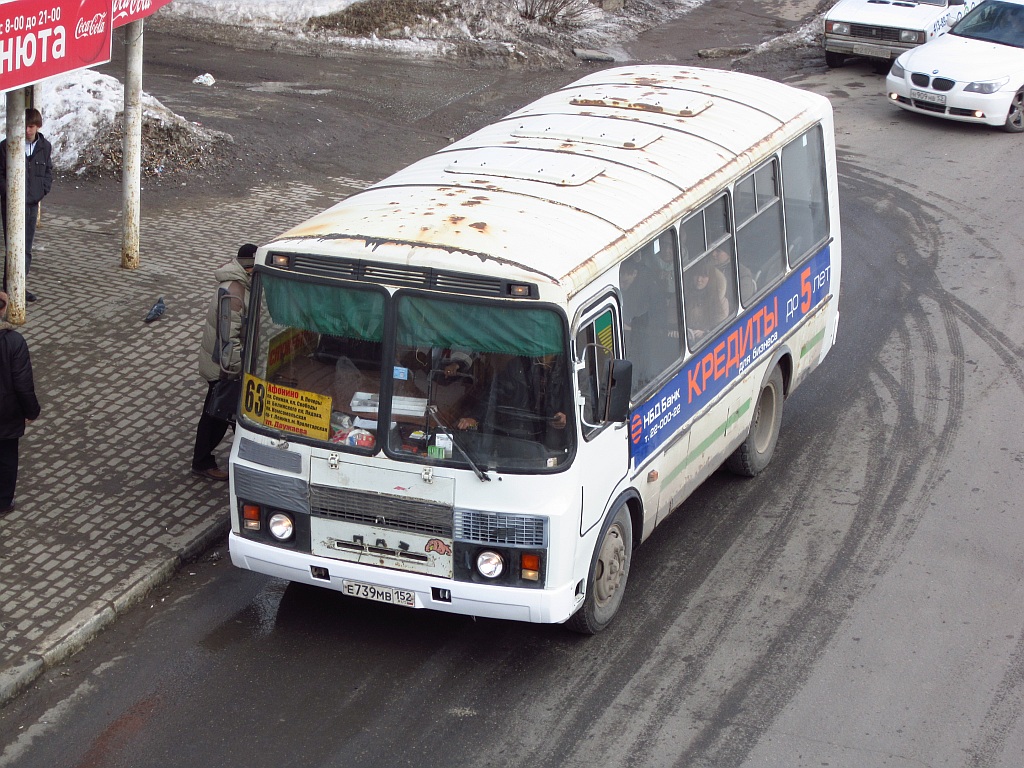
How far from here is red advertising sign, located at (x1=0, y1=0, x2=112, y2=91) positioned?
9.72 metres

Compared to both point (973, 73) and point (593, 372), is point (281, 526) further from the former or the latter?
point (973, 73)

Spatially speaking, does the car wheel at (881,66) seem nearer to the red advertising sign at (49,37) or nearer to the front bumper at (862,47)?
the front bumper at (862,47)

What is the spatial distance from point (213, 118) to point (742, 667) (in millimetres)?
12340

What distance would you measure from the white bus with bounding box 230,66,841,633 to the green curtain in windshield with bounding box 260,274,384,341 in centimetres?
1

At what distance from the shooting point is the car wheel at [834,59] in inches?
851

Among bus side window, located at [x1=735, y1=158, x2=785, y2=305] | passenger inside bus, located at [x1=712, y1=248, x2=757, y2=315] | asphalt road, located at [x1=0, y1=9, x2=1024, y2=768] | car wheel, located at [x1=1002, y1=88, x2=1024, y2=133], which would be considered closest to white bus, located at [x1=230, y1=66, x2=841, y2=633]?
passenger inside bus, located at [x1=712, y1=248, x2=757, y2=315]

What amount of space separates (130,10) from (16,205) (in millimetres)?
2133

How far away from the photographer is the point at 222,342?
7.53m

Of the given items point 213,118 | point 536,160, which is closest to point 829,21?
point 213,118

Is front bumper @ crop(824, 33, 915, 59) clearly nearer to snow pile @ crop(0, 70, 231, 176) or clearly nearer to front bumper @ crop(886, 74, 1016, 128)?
front bumper @ crop(886, 74, 1016, 128)

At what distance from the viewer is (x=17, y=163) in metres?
10.8

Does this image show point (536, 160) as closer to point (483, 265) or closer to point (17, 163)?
point (483, 265)

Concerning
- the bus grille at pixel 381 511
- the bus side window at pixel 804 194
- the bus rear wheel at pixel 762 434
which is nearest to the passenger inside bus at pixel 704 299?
the bus rear wheel at pixel 762 434

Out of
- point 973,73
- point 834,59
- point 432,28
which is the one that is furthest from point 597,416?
point 432,28
